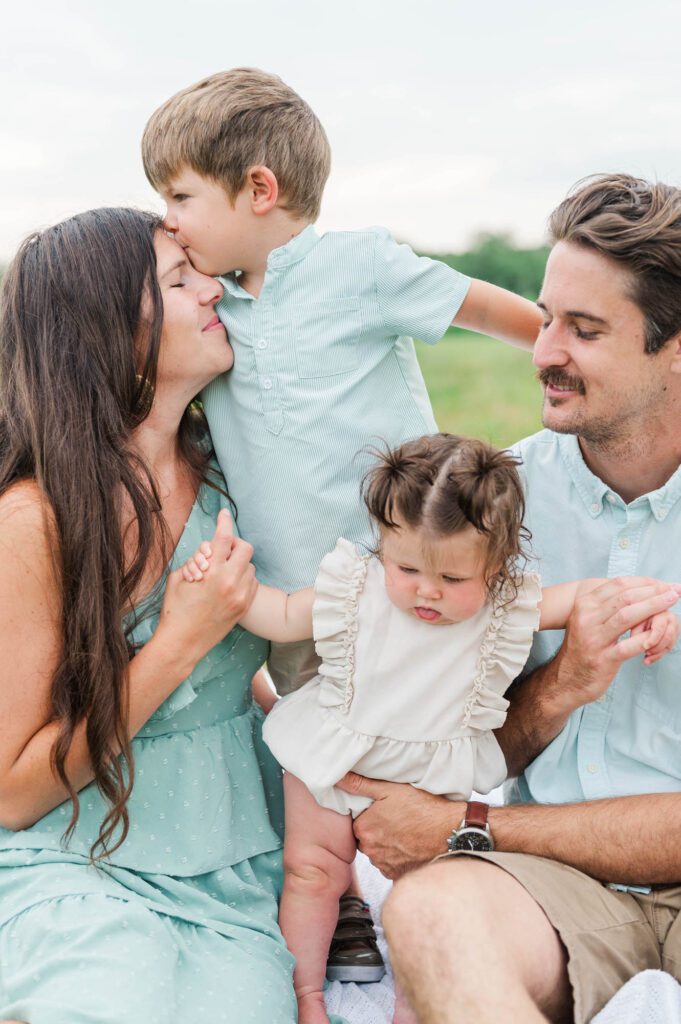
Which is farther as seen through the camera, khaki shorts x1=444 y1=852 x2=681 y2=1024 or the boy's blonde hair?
the boy's blonde hair

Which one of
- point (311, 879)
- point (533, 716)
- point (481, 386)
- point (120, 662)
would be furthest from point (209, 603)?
point (481, 386)

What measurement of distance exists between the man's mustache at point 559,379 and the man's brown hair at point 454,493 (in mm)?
349

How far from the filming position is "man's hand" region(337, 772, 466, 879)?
7.72 feet

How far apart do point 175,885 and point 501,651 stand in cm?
81

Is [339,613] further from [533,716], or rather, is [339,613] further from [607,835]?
[607,835]

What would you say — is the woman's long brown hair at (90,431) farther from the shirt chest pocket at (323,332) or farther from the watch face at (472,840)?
the watch face at (472,840)

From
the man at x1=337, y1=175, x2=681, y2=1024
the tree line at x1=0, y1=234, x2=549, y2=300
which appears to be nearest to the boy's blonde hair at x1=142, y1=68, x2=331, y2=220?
the man at x1=337, y1=175, x2=681, y2=1024

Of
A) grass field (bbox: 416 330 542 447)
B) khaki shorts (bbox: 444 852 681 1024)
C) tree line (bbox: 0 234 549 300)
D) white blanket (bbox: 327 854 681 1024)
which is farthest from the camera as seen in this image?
tree line (bbox: 0 234 549 300)

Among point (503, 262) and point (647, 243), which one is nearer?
point (647, 243)

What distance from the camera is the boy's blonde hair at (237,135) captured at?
2428mm

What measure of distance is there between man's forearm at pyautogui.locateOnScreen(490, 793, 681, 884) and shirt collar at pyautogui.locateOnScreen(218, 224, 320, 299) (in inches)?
49.7

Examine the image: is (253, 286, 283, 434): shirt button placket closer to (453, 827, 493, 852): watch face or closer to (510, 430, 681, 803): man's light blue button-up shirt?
(510, 430, 681, 803): man's light blue button-up shirt

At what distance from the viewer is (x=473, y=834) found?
2.33 metres

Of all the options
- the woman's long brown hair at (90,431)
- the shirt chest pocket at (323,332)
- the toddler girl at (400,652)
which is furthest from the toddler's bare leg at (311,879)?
the shirt chest pocket at (323,332)
